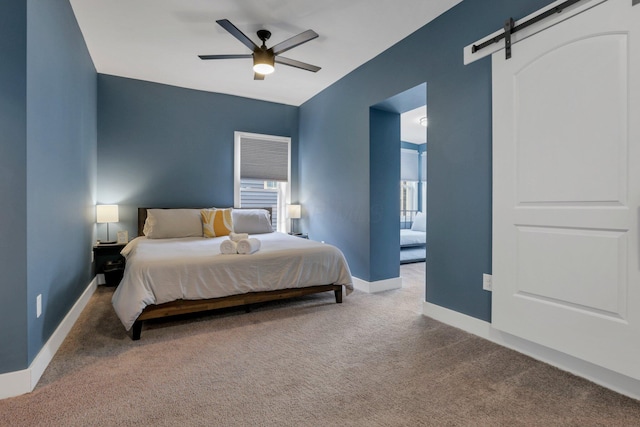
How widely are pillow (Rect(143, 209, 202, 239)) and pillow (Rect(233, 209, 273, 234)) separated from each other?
1.68 feet

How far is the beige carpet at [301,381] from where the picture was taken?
1.53 m

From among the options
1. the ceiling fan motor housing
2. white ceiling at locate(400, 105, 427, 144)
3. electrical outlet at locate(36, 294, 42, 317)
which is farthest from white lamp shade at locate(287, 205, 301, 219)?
electrical outlet at locate(36, 294, 42, 317)

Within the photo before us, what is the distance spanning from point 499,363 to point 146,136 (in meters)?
4.85

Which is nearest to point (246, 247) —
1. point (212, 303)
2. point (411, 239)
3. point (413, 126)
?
point (212, 303)

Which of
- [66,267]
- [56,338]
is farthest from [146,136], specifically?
[56,338]

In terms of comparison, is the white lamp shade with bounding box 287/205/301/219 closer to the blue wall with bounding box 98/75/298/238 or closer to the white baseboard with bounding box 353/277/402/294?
the blue wall with bounding box 98/75/298/238

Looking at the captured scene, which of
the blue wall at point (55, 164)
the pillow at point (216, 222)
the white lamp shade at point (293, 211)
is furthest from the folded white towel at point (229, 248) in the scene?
the white lamp shade at point (293, 211)

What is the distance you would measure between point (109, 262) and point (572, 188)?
4797 millimetres

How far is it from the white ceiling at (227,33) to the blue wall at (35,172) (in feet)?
1.55

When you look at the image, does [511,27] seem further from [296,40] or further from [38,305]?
[38,305]

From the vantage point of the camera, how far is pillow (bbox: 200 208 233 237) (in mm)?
4219

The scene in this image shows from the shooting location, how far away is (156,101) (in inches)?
178

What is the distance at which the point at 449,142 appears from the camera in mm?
2775

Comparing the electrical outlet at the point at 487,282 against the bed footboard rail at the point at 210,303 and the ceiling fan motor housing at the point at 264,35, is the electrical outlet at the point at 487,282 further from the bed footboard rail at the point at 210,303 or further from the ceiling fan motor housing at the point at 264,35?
the ceiling fan motor housing at the point at 264,35
